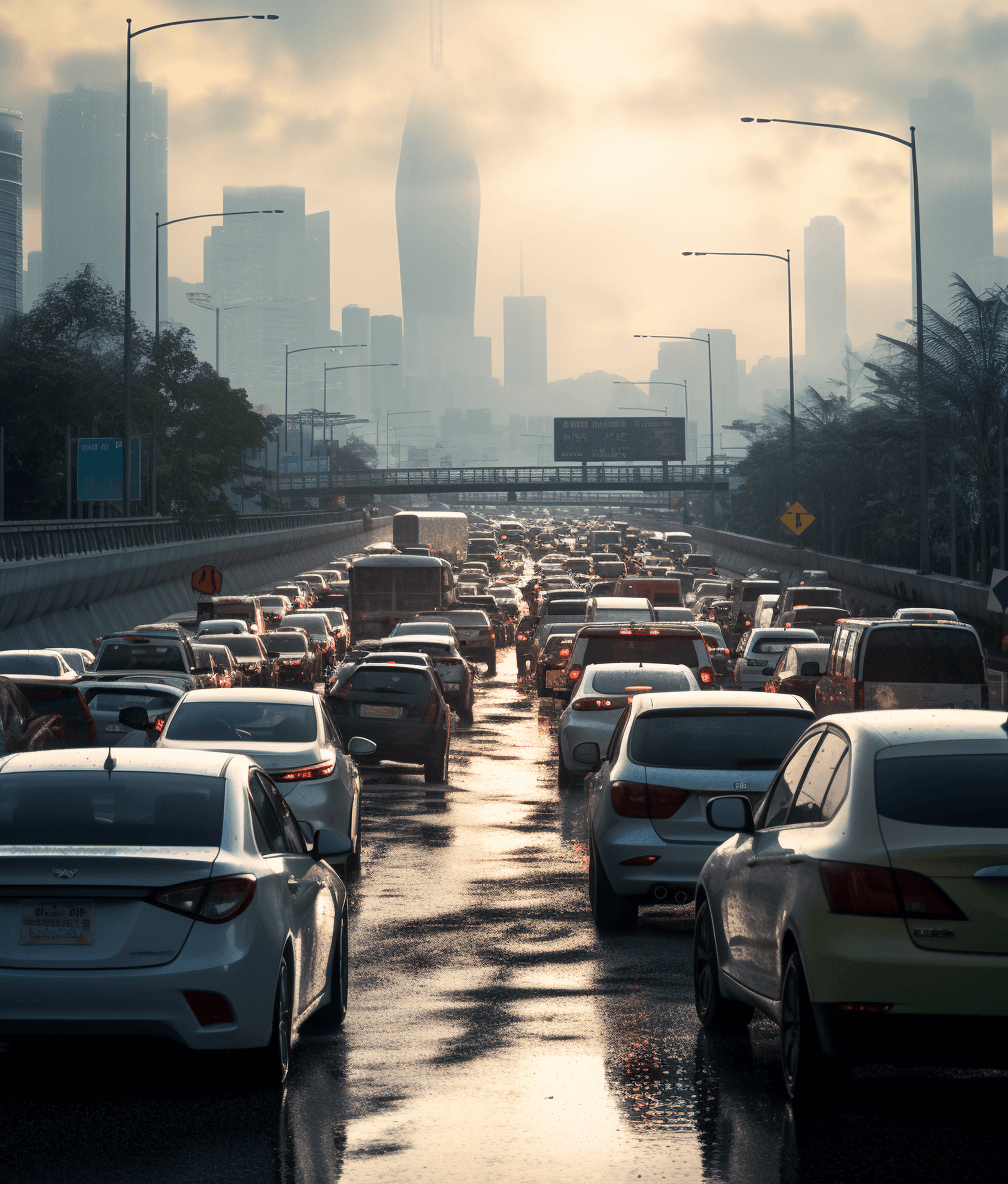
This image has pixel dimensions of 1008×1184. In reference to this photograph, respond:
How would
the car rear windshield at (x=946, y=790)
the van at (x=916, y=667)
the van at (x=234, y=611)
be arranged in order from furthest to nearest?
the van at (x=234, y=611) → the van at (x=916, y=667) → the car rear windshield at (x=946, y=790)

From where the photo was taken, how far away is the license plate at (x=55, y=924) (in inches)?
263

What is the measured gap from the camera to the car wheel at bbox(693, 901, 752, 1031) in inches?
327

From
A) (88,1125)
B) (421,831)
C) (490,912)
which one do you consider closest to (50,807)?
(88,1125)

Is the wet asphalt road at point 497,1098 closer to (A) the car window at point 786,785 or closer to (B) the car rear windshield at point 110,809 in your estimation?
(B) the car rear windshield at point 110,809

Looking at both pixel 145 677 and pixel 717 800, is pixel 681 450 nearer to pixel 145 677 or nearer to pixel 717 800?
pixel 145 677

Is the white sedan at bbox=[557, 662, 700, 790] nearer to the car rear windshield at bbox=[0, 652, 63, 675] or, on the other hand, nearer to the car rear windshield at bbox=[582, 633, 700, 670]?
the car rear windshield at bbox=[582, 633, 700, 670]

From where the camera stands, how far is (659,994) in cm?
940

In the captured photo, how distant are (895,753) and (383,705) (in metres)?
14.2

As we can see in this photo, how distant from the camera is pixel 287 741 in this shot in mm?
13539

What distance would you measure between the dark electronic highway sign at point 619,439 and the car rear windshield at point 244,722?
114m

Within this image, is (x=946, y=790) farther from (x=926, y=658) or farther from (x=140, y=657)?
(x=140, y=657)

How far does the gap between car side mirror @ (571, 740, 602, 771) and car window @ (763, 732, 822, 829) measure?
4.92 metres

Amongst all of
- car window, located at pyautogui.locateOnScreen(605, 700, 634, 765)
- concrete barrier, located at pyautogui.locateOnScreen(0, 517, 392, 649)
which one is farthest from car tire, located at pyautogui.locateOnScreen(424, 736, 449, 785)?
→ concrete barrier, located at pyautogui.locateOnScreen(0, 517, 392, 649)

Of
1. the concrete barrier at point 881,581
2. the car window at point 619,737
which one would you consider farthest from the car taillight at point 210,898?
the concrete barrier at point 881,581
